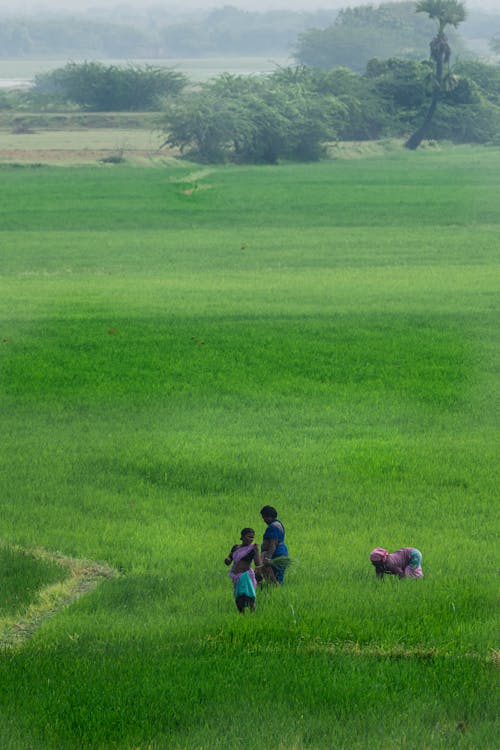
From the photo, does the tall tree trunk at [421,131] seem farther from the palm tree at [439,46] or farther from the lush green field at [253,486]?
A: the lush green field at [253,486]

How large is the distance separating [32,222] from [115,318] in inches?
931

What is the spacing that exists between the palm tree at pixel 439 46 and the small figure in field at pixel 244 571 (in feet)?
296

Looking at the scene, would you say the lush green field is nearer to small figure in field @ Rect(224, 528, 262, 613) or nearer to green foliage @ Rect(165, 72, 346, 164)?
small figure in field @ Rect(224, 528, 262, 613)

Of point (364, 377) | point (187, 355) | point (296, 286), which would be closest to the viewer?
point (364, 377)

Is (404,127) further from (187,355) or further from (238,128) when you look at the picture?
(187,355)

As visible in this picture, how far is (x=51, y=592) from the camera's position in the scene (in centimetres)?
1108

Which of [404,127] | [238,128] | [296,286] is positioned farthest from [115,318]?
[404,127]

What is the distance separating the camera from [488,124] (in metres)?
105

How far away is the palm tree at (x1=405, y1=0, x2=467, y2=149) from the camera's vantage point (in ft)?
319

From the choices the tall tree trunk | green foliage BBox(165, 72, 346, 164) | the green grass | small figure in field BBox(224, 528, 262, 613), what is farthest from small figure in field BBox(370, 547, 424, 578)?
the tall tree trunk

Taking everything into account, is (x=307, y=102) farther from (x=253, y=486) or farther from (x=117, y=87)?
(x=253, y=486)

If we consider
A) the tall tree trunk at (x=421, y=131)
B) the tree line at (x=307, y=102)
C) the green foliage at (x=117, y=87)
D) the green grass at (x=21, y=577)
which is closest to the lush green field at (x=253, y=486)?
the green grass at (x=21, y=577)

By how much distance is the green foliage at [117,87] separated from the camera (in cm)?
12038

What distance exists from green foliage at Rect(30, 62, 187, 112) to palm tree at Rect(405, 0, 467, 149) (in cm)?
3052
